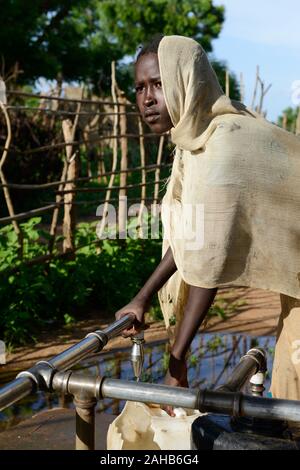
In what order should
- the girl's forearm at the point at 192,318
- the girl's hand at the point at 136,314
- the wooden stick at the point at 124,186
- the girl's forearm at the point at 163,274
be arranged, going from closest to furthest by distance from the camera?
the girl's forearm at the point at 192,318, the girl's hand at the point at 136,314, the girl's forearm at the point at 163,274, the wooden stick at the point at 124,186

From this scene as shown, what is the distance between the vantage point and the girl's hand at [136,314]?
1504 mm

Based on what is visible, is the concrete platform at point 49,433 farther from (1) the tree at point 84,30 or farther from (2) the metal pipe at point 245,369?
(1) the tree at point 84,30

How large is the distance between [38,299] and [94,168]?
10653 mm

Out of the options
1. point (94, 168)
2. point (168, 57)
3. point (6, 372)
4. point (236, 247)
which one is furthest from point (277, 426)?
point (94, 168)

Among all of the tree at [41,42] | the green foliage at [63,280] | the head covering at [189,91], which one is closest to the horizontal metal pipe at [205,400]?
the head covering at [189,91]

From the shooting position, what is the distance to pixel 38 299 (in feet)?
18.0

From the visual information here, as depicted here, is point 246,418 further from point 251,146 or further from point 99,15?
point 99,15

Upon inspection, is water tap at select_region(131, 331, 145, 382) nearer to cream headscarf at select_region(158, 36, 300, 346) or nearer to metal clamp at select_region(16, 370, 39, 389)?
cream headscarf at select_region(158, 36, 300, 346)

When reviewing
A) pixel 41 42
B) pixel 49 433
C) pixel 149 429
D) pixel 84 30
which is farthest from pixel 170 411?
pixel 84 30

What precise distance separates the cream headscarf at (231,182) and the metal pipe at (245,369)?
157 mm

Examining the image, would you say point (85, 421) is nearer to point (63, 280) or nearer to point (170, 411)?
point (170, 411)

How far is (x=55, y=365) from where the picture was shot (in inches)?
41.4

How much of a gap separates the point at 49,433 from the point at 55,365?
1.87m

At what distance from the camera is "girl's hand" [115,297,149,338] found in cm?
150
